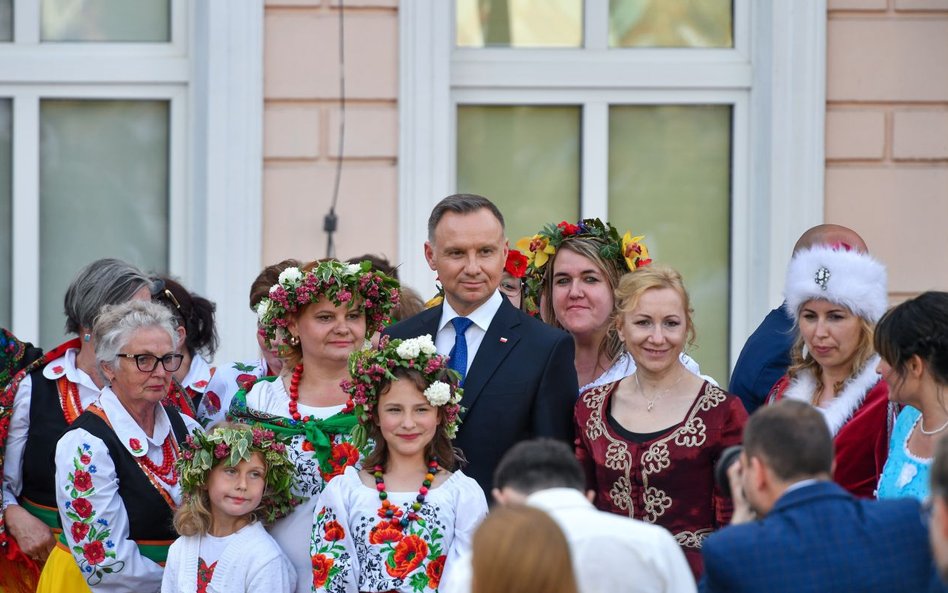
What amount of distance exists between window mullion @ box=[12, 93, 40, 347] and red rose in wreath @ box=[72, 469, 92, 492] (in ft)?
Answer: 9.14

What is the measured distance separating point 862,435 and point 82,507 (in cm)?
242

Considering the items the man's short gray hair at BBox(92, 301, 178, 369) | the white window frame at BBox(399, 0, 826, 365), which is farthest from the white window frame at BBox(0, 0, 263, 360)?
the man's short gray hair at BBox(92, 301, 178, 369)

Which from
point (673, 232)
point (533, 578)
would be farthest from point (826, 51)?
point (533, 578)

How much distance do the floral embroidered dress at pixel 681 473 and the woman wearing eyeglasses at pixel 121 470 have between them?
1483 mm

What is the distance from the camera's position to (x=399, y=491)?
4598 mm

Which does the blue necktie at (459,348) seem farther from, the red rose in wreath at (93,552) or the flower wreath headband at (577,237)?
the red rose in wreath at (93,552)

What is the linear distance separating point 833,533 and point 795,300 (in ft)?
5.10

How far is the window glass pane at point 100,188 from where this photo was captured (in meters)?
7.48

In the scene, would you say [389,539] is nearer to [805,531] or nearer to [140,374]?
[140,374]

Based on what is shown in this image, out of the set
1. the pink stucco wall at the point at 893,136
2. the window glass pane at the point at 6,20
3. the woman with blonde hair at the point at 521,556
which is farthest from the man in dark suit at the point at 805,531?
the window glass pane at the point at 6,20

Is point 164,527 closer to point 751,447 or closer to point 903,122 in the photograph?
point 751,447

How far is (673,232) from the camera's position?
7598mm

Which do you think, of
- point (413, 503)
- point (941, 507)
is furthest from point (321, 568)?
point (941, 507)

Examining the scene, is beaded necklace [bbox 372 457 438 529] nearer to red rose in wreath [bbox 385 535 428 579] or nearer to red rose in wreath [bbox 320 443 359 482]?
red rose in wreath [bbox 385 535 428 579]
